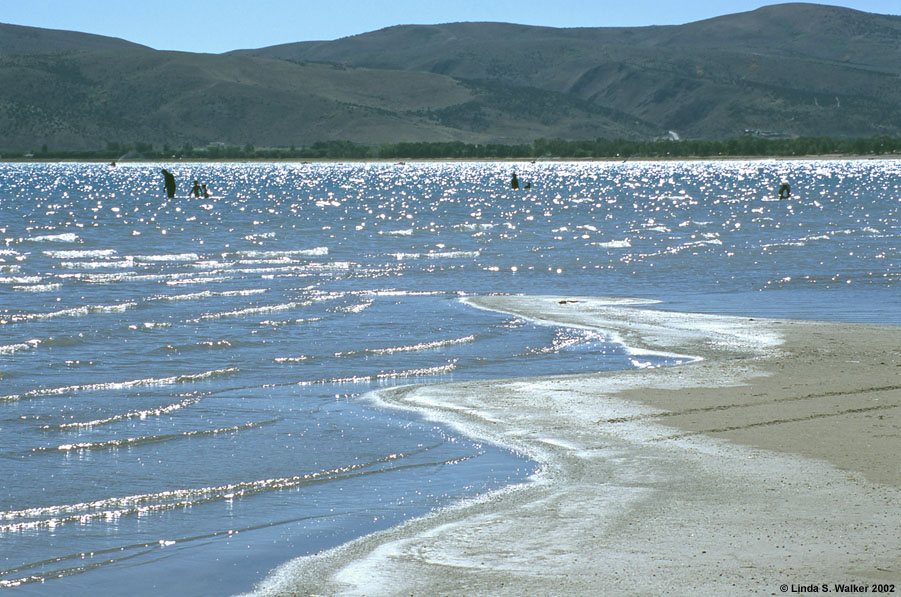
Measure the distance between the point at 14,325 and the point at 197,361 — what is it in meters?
5.44

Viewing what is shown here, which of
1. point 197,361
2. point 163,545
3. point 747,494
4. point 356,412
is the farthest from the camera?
point 197,361

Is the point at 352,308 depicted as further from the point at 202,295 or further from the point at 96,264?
the point at 96,264

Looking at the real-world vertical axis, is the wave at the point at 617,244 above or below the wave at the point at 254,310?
below

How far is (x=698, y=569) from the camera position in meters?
7.45

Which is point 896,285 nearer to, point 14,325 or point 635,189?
point 14,325

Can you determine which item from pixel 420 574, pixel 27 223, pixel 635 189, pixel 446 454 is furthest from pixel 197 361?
pixel 635 189

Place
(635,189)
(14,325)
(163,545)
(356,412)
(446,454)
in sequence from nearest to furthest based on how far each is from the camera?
(163,545), (446,454), (356,412), (14,325), (635,189)

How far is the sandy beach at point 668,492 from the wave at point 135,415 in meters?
2.16

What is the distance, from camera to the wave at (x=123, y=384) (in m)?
14.3

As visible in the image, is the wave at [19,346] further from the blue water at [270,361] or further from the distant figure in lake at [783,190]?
the distant figure in lake at [783,190]

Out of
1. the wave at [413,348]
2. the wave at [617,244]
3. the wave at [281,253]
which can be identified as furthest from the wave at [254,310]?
the wave at [617,244]

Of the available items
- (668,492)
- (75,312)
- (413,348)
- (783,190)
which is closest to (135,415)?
(413,348)

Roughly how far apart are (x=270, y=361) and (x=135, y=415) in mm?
3971

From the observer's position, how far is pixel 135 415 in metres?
13.1
